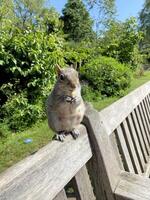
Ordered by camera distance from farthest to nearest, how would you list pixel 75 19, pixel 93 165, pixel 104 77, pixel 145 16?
1. pixel 145 16
2. pixel 75 19
3. pixel 104 77
4. pixel 93 165

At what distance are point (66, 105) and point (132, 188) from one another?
503 mm

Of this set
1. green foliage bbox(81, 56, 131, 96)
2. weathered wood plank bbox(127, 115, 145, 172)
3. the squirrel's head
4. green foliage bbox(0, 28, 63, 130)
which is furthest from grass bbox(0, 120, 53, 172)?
green foliage bbox(81, 56, 131, 96)

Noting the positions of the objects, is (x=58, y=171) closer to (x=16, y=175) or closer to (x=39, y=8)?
(x=16, y=175)

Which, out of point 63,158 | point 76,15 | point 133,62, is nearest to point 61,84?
point 63,158

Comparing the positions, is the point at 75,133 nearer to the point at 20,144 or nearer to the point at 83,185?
the point at 83,185

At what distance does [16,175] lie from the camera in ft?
3.30

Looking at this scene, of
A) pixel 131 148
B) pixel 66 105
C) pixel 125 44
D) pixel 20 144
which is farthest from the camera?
pixel 125 44

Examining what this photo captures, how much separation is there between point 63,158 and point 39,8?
33.6m

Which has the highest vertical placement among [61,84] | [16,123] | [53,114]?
Result: [61,84]

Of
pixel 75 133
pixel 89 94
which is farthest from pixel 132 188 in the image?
pixel 89 94

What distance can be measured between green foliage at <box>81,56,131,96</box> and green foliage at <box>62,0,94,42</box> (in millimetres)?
15860

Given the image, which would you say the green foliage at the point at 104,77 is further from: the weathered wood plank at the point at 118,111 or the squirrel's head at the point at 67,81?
the squirrel's head at the point at 67,81

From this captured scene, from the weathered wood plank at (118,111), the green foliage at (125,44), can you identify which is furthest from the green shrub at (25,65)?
the green foliage at (125,44)

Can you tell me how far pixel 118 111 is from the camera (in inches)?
86.9
